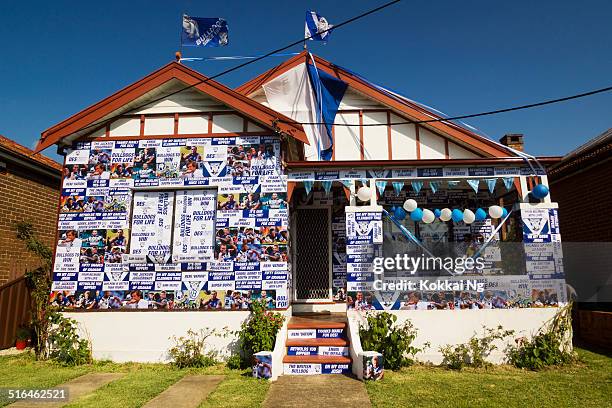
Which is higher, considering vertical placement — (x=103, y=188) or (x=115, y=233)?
(x=103, y=188)

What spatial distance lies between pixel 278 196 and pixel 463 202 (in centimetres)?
505

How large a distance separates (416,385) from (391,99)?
7.00m

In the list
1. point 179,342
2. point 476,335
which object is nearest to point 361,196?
point 476,335

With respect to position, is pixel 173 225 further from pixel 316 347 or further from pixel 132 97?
pixel 316 347

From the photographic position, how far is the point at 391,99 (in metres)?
10.7

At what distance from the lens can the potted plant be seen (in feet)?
29.9

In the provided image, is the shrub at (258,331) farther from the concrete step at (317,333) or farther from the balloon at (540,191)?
the balloon at (540,191)

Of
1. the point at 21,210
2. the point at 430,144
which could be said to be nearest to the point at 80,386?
the point at 21,210

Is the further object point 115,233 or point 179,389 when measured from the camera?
point 115,233

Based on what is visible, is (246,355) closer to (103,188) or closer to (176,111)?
(103,188)

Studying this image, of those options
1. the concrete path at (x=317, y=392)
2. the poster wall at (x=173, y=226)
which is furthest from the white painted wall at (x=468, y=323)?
the poster wall at (x=173, y=226)

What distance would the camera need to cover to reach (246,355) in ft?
25.3

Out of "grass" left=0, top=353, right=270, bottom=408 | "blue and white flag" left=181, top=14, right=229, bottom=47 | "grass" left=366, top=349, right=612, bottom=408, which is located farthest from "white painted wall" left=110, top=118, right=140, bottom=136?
"grass" left=366, top=349, right=612, bottom=408

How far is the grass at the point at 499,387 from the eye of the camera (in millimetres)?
5527
